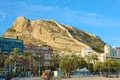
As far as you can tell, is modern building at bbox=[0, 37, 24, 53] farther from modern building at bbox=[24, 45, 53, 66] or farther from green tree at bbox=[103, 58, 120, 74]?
green tree at bbox=[103, 58, 120, 74]

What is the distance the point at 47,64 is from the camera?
442ft

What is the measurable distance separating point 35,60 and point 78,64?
1703 centimetres

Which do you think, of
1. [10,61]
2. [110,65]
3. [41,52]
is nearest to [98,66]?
[110,65]

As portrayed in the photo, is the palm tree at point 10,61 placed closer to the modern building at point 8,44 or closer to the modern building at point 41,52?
the modern building at point 8,44

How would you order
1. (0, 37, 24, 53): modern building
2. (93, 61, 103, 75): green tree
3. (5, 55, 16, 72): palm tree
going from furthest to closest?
(93, 61, 103, 75): green tree → (0, 37, 24, 53): modern building → (5, 55, 16, 72): palm tree

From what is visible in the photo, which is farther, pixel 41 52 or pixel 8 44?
pixel 41 52

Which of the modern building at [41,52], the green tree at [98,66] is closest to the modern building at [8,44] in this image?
the modern building at [41,52]

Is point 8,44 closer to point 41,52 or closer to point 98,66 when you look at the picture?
point 41,52

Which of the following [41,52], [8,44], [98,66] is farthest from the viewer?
[41,52]

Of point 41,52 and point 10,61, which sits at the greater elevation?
point 41,52

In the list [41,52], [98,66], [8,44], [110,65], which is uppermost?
[8,44]

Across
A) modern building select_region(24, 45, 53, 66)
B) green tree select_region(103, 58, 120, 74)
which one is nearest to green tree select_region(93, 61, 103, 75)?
green tree select_region(103, 58, 120, 74)

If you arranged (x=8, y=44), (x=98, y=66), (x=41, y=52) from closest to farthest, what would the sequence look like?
1. (x=8, y=44)
2. (x=98, y=66)
3. (x=41, y=52)

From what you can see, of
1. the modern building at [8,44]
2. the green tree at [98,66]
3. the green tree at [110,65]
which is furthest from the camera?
the green tree at [110,65]
